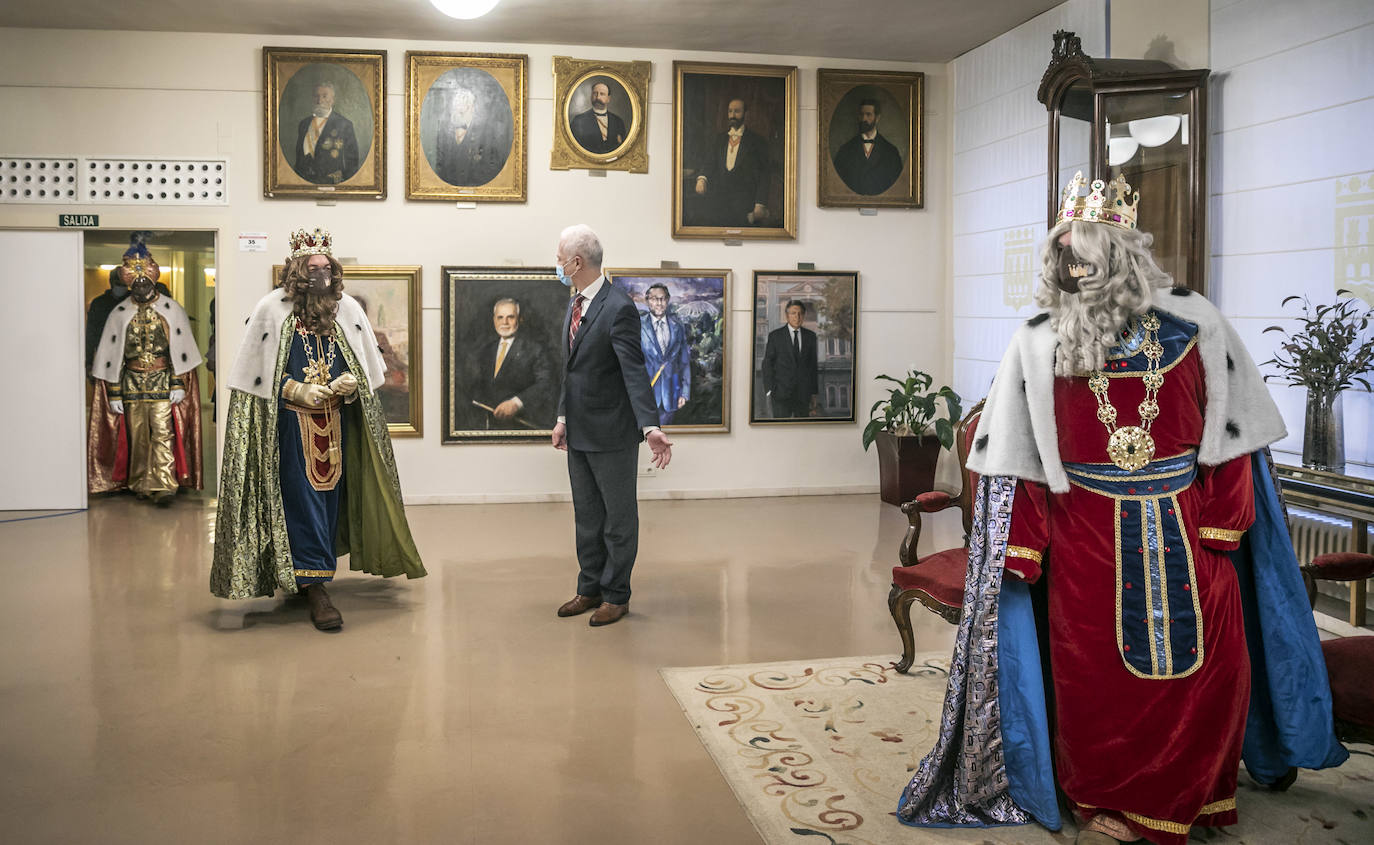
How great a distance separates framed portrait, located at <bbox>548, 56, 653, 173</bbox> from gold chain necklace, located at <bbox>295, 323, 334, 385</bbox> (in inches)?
168

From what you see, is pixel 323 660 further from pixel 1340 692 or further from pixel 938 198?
pixel 938 198

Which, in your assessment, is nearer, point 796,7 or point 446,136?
point 796,7

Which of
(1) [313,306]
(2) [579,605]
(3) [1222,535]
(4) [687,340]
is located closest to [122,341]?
(4) [687,340]

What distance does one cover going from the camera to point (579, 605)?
584 centimetres

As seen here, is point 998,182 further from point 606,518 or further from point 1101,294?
point 1101,294

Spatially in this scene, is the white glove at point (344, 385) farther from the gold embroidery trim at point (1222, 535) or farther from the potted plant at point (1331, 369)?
the potted plant at point (1331, 369)

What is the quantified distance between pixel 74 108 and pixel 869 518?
23.0 ft

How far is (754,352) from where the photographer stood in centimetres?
1000

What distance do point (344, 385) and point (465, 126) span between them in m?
4.33

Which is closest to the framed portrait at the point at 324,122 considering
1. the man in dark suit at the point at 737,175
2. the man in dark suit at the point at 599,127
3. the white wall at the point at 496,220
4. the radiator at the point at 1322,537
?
the white wall at the point at 496,220

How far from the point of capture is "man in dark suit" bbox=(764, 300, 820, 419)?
10.0 meters

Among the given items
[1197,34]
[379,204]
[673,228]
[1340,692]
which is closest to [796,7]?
[673,228]

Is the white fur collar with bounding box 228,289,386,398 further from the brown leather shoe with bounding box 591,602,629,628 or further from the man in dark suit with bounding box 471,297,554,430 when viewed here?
the man in dark suit with bounding box 471,297,554,430

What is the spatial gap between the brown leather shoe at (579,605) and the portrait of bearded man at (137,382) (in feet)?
17.8
